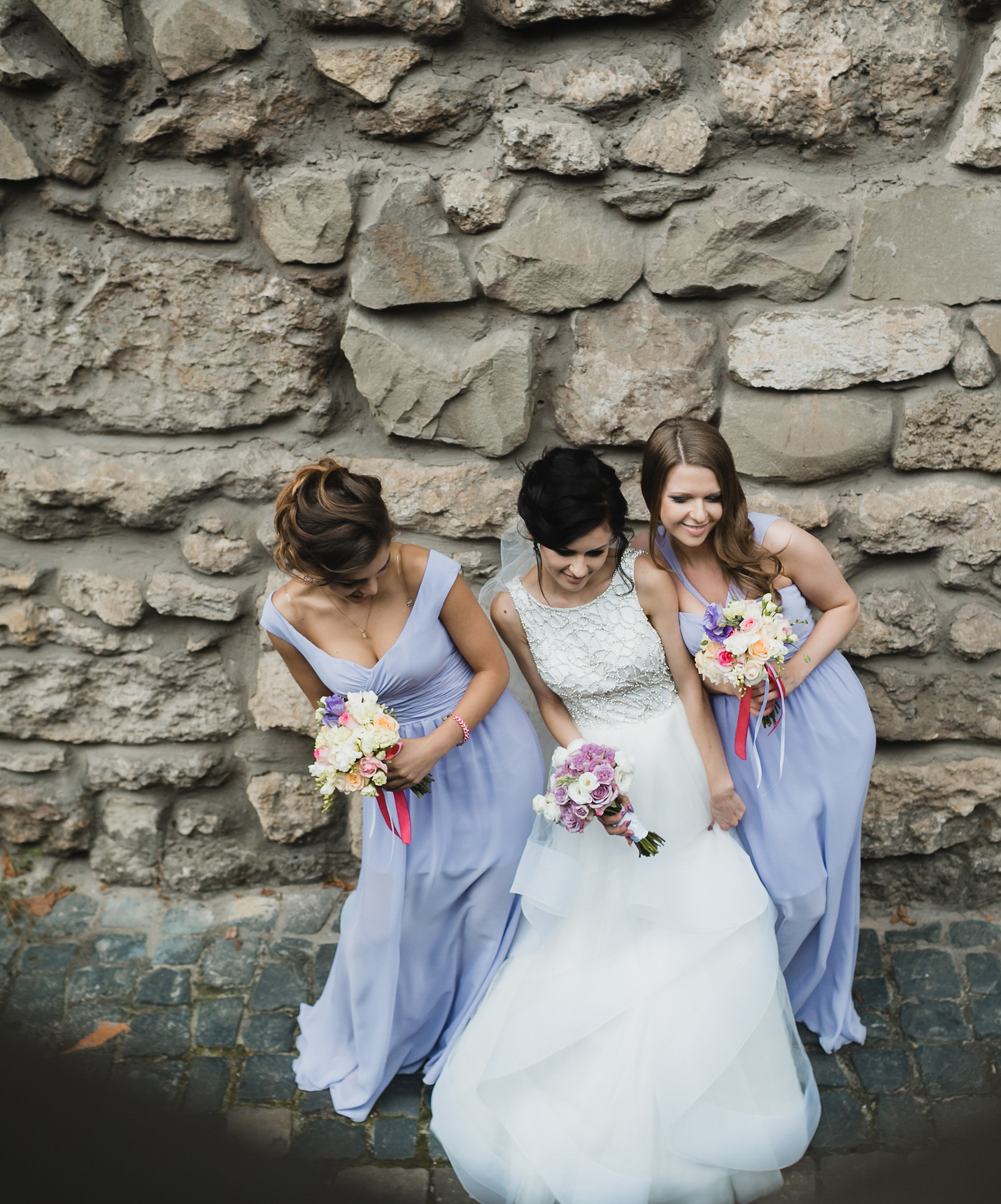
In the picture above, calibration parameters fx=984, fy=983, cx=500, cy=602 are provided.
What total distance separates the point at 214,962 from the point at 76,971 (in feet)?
1.63

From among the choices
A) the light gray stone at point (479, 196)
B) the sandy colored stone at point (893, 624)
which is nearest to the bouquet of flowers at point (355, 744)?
the light gray stone at point (479, 196)

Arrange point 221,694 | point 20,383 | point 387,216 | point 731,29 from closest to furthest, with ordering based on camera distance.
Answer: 1. point 731,29
2. point 387,216
3. point 20,383
4. point 221,694

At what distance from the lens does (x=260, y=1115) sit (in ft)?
9.98

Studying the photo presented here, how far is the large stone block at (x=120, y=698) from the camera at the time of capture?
149 inches

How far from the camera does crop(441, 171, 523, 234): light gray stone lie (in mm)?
3150

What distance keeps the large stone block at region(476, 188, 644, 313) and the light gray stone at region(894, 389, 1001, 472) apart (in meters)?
1.03

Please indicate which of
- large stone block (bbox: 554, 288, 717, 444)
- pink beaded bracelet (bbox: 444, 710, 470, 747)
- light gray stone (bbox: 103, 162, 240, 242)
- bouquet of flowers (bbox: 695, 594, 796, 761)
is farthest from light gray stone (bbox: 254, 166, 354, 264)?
bouquet of flowers (bbox: 695, 594, 796, 761)

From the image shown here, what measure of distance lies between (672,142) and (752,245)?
403 millimetres

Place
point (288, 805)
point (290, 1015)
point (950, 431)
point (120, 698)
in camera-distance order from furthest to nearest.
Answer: point (288, 805) → point (120, 698) → point (290, 1015) → point (950, 431)

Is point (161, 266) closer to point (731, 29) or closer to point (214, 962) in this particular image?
point (731, 29)

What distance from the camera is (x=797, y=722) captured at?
10.0 ft

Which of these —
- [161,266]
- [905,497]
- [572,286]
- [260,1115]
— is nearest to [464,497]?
[572,286]

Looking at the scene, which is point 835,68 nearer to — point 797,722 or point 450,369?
point 450,369

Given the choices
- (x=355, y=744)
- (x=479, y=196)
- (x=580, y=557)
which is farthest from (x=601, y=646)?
(x=479, y=196)
